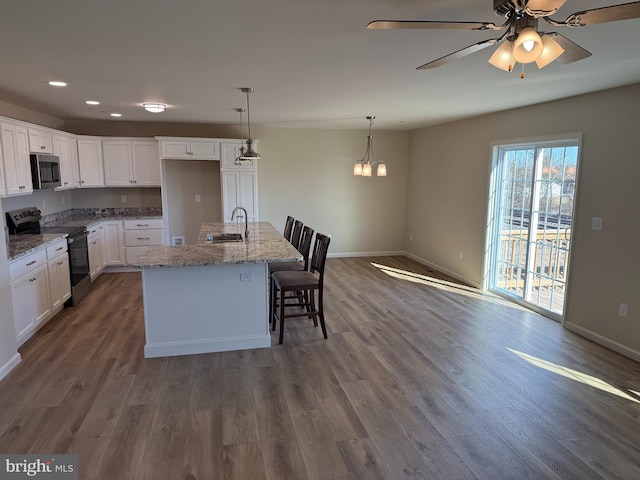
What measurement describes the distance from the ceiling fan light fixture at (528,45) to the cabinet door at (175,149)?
575cm

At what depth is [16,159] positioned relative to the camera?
436 centimetres

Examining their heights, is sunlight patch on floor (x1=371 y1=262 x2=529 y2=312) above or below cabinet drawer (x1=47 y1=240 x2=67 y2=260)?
below

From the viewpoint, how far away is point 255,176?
6.77m

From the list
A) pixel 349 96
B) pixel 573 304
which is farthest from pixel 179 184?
pixel 573 304

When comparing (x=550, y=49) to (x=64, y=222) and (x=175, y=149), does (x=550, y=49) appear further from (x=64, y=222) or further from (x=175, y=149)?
(x=64, y=222)

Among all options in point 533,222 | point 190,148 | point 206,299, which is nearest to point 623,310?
point 533,222

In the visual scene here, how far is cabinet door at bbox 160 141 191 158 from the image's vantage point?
252 inches

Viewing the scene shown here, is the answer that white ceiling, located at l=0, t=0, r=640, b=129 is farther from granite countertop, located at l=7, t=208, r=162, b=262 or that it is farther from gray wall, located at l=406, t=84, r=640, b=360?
granite countertop, located at l=7, t=208, r=162, b=262

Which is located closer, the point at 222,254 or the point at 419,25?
the point at 419,25

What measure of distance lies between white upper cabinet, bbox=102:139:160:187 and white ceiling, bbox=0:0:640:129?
55.5 inches

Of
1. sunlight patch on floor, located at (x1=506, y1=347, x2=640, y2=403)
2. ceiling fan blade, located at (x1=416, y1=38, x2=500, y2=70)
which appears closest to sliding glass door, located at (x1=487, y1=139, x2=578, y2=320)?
sunlight patch on floor, located at (x1=506, y1=347, x2=640, y2=403)

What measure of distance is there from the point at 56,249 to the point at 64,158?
72.3 inches

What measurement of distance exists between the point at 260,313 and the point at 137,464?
1708mm

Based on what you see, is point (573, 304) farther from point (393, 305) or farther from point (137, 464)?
point (137, 464)
